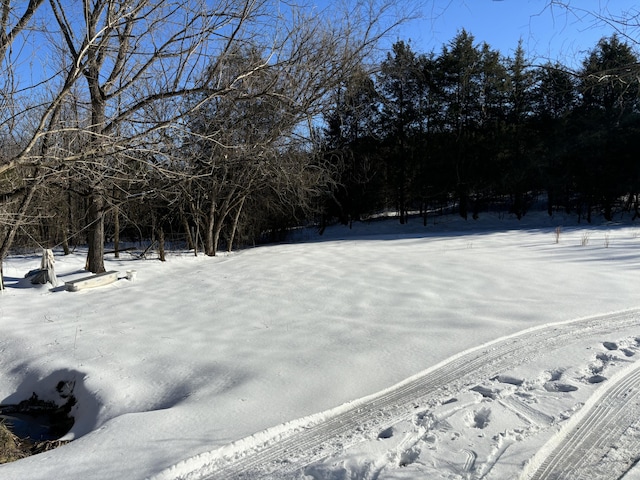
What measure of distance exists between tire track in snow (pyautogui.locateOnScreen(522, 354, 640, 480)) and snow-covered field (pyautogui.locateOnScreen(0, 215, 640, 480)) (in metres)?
0.01

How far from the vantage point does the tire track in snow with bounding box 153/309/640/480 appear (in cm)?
276

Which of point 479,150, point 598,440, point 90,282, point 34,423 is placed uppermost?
point 479,150

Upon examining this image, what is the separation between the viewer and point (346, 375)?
162 inches

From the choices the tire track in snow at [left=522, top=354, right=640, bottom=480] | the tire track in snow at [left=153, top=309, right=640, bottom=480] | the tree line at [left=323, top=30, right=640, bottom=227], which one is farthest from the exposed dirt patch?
the tree line at [left=323, top=30, right=640, bottom=227]

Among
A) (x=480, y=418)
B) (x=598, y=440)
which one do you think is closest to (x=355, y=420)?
(x=480, y=418)

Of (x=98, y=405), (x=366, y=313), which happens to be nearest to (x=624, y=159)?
(x=366, y=313)

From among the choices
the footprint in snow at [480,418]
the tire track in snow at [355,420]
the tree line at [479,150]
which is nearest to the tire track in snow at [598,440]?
the footprint in snow at [480,418]

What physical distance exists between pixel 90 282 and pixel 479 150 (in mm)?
25247

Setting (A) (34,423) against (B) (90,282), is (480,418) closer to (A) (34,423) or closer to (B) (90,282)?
(A) (34,423)

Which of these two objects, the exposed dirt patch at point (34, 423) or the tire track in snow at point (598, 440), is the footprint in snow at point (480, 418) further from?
Answer: the exposed dirt patch at point (34, 423)

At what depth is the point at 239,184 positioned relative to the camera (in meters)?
15.5

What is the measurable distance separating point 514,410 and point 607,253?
9.44 meters

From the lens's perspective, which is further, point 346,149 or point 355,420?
point 346,149

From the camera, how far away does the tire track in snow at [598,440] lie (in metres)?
2.57
